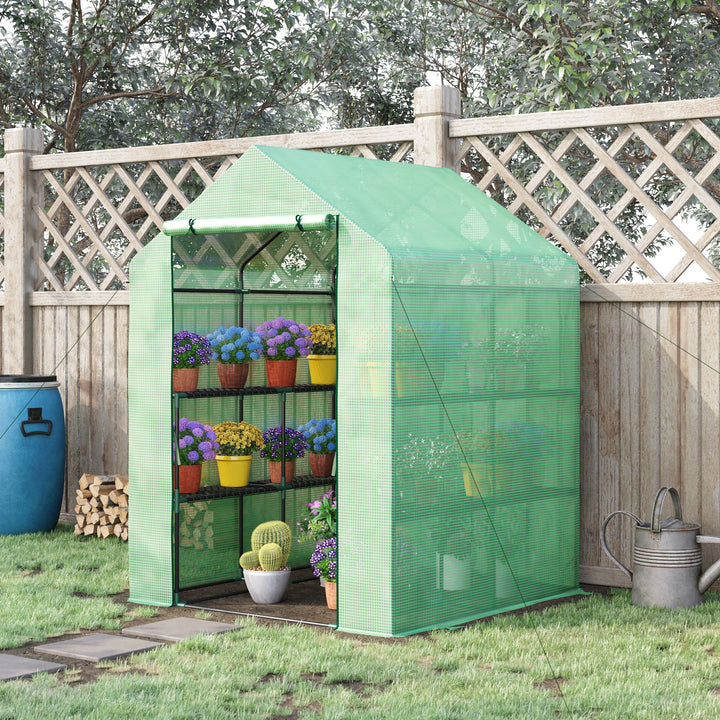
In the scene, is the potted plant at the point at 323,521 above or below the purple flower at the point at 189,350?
below

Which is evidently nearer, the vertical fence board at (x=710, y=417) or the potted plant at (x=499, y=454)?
the potted plant at (x=499, y=454)

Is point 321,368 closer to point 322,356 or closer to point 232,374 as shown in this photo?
point 322,356

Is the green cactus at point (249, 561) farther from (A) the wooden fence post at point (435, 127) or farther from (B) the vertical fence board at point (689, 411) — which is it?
(A) the wooden fence post at point (435, 127)

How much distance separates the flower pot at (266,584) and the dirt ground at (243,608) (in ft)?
0.13

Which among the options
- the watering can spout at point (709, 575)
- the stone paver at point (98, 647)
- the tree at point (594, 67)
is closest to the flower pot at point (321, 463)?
the stone paver at point (98, 647)

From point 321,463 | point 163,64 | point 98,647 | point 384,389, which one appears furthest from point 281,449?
point 163,64

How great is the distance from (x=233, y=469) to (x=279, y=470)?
11.3 inches

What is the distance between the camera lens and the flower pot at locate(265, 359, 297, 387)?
5449 mm

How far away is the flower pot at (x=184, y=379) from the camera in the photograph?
204 inches

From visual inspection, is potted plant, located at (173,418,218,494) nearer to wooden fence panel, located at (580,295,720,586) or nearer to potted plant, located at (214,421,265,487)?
potted plant, located at (214,421,265,487)

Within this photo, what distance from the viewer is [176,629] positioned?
452cm

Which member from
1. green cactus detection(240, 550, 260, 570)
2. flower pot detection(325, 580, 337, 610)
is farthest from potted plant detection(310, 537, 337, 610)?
green cactus detection(240, 550, 260, 570)

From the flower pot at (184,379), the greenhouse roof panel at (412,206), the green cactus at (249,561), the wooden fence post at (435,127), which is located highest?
the wooden fence post at (435,127)

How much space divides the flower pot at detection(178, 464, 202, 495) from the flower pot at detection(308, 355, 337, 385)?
2.49 feet
